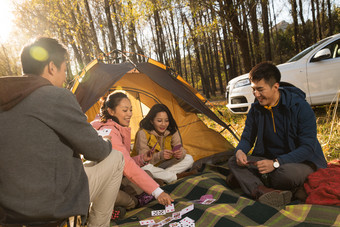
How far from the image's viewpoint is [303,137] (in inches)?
95.0

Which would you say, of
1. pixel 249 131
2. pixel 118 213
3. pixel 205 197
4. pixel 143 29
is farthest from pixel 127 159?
pixel 143 29

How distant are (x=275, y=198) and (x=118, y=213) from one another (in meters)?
1.46

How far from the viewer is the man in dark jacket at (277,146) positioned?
7.69ft

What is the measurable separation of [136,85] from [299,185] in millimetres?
3185

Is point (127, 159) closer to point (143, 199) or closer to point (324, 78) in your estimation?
point (143, 199)

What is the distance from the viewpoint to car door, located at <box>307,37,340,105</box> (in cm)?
482

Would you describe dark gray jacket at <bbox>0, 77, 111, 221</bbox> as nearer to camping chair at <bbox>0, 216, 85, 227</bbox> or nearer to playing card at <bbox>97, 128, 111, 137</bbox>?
camping chair at <bbox>0, 216, 85, 227</bbox>

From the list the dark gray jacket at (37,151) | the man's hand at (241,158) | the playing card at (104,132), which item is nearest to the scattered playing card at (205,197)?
the man's hand at (241,158)

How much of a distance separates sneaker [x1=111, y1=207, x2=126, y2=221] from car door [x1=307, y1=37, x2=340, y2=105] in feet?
14.8

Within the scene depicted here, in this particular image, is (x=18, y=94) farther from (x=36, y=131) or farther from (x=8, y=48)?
(x=8, y=48)

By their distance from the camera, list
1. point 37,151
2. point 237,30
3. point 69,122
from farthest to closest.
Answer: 1. point 237,30
2. point 69,122
3. point 37,151

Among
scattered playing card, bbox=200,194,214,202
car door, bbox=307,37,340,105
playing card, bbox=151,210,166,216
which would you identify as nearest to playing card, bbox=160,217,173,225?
playing card, bbox=151,210,166,216

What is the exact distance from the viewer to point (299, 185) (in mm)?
2381

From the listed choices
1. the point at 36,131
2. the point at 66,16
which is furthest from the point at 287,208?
the point at 66,16
